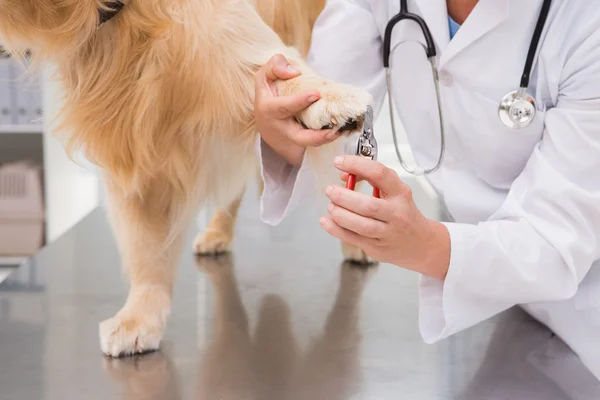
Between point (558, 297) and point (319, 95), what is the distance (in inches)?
15.1

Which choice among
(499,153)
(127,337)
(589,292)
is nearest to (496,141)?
(499,153)

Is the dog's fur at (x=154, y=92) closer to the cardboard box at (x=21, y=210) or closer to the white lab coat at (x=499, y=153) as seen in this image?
the white lab coat at (x=499, y=153)

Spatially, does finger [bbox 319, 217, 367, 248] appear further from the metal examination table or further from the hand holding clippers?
the metal examination table

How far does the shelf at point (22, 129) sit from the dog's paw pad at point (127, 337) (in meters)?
2.12

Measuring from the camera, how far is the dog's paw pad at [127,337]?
1.04 metres

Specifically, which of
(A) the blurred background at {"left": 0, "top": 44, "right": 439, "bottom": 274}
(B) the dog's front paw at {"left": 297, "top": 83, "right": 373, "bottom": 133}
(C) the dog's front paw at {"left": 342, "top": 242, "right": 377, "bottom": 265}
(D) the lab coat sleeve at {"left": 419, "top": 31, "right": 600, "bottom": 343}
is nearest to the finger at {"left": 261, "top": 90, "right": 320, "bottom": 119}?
(B) the dog's front paw at {"left": 297, "top": 83, "right": 373, "bottom": 133}

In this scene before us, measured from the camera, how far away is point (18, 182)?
10.1 feet

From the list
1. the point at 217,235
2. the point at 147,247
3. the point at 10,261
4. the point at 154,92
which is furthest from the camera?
the point at 10,261

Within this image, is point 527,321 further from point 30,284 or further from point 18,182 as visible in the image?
point 18,182

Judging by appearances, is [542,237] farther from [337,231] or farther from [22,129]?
[22,129]

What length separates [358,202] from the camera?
78 cm

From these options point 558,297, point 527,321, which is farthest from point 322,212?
point 558,297

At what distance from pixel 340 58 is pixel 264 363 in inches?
20.6

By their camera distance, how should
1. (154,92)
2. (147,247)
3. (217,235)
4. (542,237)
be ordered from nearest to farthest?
(542,237)
(154,92)
(147,247)
(217,235)
